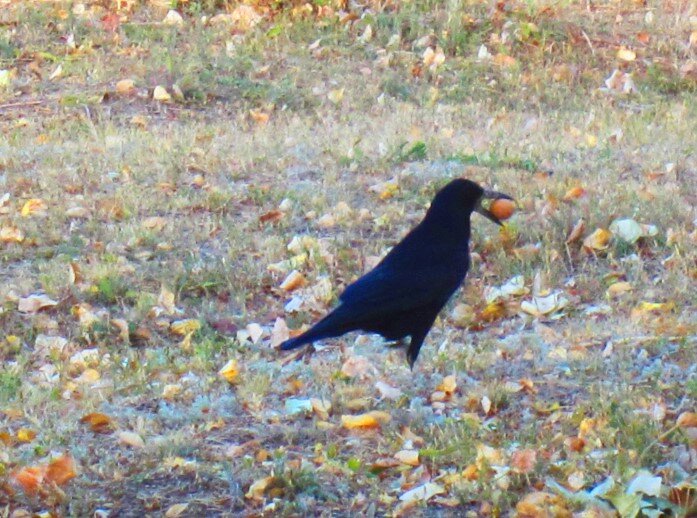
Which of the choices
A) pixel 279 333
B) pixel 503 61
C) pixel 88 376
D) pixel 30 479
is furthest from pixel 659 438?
pixel 503 61

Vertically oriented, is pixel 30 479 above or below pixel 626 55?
above

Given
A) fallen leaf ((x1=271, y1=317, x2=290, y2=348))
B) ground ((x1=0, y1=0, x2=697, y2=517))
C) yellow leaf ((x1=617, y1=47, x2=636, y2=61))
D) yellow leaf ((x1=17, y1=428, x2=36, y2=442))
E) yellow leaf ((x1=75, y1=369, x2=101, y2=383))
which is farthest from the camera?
yellow leaf ((x1=617, y1=47, x2=636, y2=61))

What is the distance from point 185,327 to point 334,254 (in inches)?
39.1

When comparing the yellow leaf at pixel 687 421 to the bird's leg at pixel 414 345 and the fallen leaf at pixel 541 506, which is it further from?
the bird's leg at pixel 414 345

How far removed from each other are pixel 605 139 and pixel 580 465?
468 centimetres

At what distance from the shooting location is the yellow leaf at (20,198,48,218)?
711 cm

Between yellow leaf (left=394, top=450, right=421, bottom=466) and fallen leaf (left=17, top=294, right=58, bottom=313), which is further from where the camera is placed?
fallen leaf (left=17, top=294, right=58, bottom=313)

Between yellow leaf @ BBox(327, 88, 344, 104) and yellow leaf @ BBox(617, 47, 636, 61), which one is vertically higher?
yellow leaf @ BBox(327, 88, 344, 104)

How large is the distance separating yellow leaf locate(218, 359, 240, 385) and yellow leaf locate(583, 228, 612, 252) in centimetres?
204

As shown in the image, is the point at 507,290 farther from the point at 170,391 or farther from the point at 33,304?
the point at 33,304

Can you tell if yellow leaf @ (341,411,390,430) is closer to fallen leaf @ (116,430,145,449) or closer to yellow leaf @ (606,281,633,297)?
fallen leaf @ (116,430,145,449)

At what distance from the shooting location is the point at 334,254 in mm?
6426

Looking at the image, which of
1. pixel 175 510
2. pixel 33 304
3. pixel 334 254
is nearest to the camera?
pixel 175 510

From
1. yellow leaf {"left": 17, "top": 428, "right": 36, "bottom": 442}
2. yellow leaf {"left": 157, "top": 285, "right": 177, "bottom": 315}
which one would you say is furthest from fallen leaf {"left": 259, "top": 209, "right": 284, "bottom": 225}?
yellow leaf {"left": 17, "top": 428, "right": 36, "bottom": 442}
